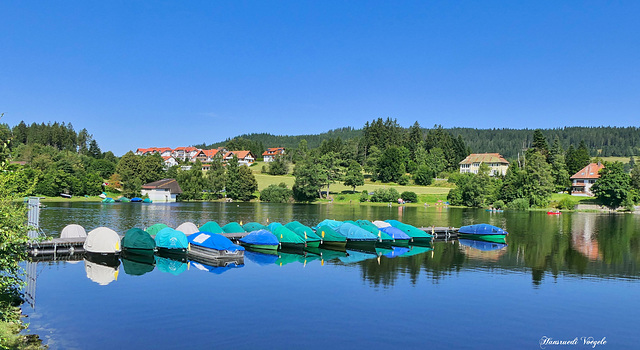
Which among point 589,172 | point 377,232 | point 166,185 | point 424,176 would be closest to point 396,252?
point 377,232

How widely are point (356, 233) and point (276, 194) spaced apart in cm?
7905

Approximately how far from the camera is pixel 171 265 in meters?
36.6

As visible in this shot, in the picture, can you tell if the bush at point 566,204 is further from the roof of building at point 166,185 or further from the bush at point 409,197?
the roof of building at point 166,185

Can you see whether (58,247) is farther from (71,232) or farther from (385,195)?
(385,195)

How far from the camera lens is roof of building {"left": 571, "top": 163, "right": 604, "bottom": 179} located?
123m

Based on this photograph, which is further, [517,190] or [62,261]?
[517,190]

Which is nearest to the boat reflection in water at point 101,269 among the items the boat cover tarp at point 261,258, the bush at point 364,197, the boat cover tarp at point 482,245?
the boat cover tarp at point 261,258

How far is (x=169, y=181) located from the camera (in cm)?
A: 12950

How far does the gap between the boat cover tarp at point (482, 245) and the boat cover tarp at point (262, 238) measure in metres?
21.1

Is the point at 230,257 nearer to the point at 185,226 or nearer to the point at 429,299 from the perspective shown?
the point at 185,226

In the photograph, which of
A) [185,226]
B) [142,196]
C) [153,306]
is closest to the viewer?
[153,306]

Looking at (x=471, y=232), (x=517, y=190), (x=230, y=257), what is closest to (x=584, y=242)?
(x=471, y=232)

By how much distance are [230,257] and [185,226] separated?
31.3 feet

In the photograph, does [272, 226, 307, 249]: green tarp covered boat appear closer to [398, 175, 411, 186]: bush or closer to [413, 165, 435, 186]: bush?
[398, 175, 411, 186]: bush
